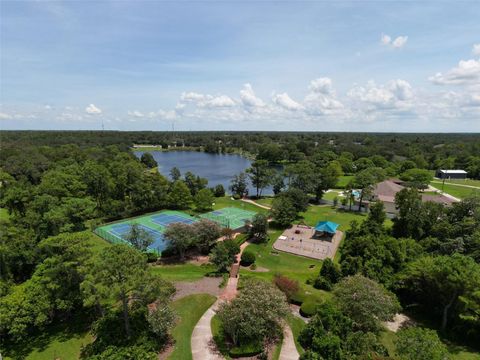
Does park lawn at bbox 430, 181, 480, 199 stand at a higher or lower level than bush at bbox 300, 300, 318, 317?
higher

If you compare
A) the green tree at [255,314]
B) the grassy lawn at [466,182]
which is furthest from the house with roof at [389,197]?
the green tree at [255,314]

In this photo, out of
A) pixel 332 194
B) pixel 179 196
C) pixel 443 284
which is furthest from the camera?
pixel 332 194

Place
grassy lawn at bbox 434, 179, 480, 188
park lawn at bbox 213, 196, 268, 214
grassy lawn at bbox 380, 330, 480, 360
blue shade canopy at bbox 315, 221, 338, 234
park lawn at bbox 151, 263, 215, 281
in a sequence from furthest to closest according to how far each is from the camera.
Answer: grassy lawn at bbox 434, 179, 480, 188
park lawn at bbox 213, 196, 268, 214
blue shade canopy at bbox 315, 221, 338, 234
park lawn at bbox 151, 263, 215, 281
grassy lawn at bbox 380, 330, 480, 360

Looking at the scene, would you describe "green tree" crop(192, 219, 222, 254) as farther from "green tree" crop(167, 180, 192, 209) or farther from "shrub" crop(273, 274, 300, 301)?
"green tree" crop(167, 180, 192, 209)

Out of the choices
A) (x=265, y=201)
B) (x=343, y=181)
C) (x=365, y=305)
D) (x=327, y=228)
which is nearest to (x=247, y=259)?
(x=327, y=228)

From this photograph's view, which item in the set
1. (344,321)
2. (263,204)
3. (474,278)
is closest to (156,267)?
Answer: (344,321)

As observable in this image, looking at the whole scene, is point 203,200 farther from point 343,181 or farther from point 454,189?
point 454,189

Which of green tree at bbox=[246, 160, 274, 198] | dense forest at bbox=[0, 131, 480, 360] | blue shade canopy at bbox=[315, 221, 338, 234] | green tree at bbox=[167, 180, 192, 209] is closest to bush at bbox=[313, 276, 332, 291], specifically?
dense forest at bbox=[0, 131, 480, 360]
